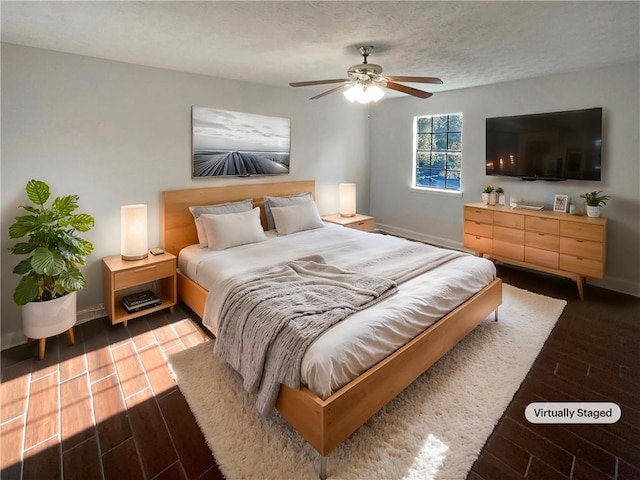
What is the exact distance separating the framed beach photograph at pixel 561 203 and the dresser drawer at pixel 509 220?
42 centimetres

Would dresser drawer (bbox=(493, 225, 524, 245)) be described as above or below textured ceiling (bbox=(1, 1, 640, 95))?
below

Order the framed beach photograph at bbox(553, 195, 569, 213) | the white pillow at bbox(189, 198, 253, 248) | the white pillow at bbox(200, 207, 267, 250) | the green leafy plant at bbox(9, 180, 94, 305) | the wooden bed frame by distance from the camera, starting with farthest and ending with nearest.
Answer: the framed beach photograph at bbox(553, 195, 569, 213) → the white pillow at bbox(189, 198, 253, 248) → the white pillow at bbox(200, 207, 267, 250) → the green leafy plant at bbox(9, 180, 94, 305) → the wooden bed frame

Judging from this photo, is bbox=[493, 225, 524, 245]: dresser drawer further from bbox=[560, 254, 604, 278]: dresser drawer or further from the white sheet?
the white sheet

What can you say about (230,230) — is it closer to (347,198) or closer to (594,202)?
(347,198)

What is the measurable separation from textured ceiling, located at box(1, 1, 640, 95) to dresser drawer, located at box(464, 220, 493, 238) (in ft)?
6.09

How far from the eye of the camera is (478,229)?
4566 mm

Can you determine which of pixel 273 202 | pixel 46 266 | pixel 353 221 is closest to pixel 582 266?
pixel 353 221

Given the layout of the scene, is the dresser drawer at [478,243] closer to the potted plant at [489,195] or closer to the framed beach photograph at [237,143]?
the potted plant at [489,195]

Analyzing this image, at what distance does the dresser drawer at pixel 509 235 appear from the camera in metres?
4.17

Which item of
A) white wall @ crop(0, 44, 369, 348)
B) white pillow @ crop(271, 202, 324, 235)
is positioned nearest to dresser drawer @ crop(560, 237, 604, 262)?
white pillow @ crop(271, 202, 324, 235)

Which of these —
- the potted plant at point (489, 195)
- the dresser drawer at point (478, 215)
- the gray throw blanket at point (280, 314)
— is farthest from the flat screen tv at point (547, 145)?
the gray throw blanket at point (280, 314)

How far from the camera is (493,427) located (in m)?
2.01

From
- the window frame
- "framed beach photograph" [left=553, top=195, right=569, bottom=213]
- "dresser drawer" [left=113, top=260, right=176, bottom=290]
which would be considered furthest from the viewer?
the window frame

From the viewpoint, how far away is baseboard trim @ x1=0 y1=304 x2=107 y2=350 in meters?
2.86
